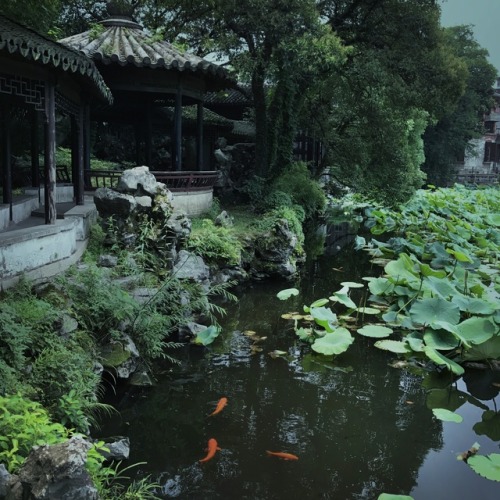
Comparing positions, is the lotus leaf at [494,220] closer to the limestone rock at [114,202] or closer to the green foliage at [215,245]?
the green foliage at [215,245]

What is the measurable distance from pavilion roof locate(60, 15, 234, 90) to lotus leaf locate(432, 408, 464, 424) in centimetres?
925

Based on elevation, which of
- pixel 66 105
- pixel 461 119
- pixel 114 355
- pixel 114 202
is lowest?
pixel 114 355

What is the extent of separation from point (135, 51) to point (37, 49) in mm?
6972

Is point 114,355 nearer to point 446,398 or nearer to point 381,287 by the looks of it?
point 446,398

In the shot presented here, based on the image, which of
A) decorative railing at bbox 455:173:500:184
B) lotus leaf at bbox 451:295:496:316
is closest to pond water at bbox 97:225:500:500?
lotus leaf at bbox 451:295:496:316

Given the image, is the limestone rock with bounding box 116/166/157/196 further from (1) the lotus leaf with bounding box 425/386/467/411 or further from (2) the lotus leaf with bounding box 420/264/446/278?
(1) the lotus leaf with bounding box 425/386/467/411

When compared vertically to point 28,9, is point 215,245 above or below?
below

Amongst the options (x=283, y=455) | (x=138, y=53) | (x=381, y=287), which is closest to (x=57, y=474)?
(x=283, y=455)

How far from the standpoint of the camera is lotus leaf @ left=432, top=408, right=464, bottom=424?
18.2ft

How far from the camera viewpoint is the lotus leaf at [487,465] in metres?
4.55

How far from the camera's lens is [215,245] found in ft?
33.3

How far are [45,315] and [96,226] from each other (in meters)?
4.37

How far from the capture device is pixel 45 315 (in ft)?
17.2

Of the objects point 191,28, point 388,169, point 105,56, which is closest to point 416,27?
point 388,169
